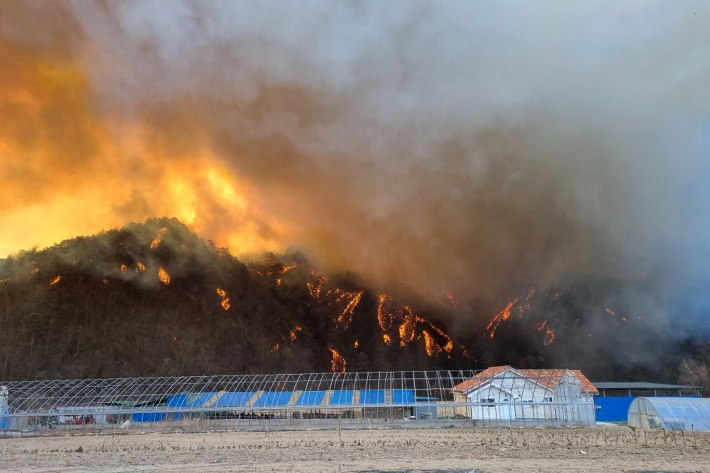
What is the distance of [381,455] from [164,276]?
127 m

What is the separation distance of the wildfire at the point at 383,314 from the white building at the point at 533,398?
254ft

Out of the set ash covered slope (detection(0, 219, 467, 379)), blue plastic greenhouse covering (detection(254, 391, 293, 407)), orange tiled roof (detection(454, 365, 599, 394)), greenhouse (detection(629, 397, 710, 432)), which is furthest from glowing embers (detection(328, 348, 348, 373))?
greenhouse (detection(629, 397, 710, 432))

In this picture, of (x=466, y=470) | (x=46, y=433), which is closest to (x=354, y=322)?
(x=46, y=433)

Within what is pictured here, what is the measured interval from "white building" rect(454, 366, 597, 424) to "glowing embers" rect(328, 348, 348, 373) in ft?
232

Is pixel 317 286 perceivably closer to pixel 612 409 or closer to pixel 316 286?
pixel 316 286

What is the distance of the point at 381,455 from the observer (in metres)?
28.7

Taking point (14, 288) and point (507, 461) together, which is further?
point (14, 288)

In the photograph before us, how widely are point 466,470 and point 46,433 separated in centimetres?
4963

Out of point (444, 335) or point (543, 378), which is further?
point (444, 335)

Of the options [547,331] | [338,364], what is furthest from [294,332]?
[547,331]

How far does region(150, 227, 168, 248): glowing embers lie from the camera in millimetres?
150712

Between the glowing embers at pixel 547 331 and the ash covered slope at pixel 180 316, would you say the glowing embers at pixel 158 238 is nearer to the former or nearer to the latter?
the ash covered slope at pixel 180 316

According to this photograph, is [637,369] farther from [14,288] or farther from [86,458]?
[14,288]

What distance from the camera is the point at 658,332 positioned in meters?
126
